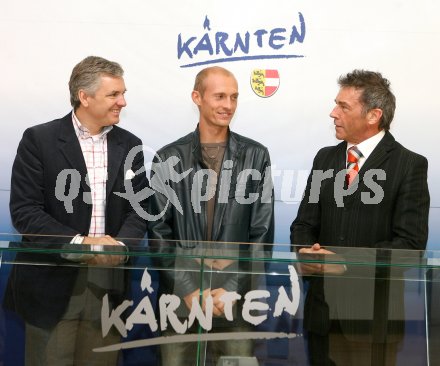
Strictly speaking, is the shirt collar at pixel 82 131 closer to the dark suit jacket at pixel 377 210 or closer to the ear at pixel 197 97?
the ear at pixel 197 97

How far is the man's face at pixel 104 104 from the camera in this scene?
3709 mm

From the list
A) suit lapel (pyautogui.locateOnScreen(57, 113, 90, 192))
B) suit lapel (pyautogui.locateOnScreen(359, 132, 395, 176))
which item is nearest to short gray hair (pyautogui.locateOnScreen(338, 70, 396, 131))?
suit lapel (pyautogui.locateOnScreen(359, 132, 395, 176))

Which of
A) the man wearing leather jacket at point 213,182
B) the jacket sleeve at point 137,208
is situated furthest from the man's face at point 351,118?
the jacket sleeve at point 137,208

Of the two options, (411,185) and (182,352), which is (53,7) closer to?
(411,185)

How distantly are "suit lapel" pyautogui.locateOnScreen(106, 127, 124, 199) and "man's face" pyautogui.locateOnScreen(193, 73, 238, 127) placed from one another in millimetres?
426

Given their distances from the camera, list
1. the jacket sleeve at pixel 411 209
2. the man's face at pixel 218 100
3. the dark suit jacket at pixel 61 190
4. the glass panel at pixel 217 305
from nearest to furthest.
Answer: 1. the glass panel at pixel 217 305
2. the jacket sleeve at pixel 411 209
3. the dark suit jacket at pixel 61 190
4. the man's face at pixel 218 100

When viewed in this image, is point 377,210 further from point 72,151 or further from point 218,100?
point 72,151

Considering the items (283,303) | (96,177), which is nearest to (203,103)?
(96,177)

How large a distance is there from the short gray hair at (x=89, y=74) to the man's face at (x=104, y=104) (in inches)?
0.9

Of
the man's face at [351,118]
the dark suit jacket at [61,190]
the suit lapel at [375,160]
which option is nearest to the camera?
the dark suit jacket at [61,190]

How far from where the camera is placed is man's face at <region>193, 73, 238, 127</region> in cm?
384

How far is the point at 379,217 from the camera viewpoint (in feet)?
11.5

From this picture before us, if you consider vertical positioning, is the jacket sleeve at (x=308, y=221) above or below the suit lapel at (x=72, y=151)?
below

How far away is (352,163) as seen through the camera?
3.67 meters
